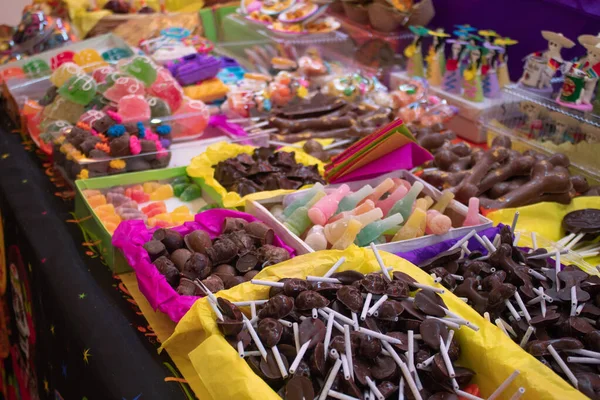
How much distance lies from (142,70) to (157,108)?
0.23 m

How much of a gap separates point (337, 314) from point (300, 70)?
2366mm

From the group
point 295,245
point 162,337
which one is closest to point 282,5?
point 295,245

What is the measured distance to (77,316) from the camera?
1.64 metres

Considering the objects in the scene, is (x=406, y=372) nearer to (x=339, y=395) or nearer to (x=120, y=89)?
(x=339, y=395)

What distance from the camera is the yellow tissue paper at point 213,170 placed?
2033mm

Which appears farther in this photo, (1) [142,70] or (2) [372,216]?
(1) [142,70]

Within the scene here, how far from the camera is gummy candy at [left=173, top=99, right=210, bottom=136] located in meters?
2.68

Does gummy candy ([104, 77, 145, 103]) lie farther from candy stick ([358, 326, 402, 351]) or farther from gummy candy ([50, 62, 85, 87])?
candy stick ([358, 326, 402, 351])

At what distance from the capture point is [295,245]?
1.73 meters

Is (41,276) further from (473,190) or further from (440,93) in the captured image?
(440,93)

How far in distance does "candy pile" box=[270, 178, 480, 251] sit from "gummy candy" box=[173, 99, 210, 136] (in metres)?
0.85

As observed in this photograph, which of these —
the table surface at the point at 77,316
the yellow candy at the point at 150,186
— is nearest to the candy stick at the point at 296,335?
the table surface at the point at 77,316

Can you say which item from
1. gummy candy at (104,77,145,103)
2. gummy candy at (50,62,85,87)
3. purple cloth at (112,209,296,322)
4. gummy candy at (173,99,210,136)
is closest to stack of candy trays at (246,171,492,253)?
purple cloth at (112,209,296,322)

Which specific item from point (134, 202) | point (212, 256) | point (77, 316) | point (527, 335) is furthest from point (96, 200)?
point (527, 335)
